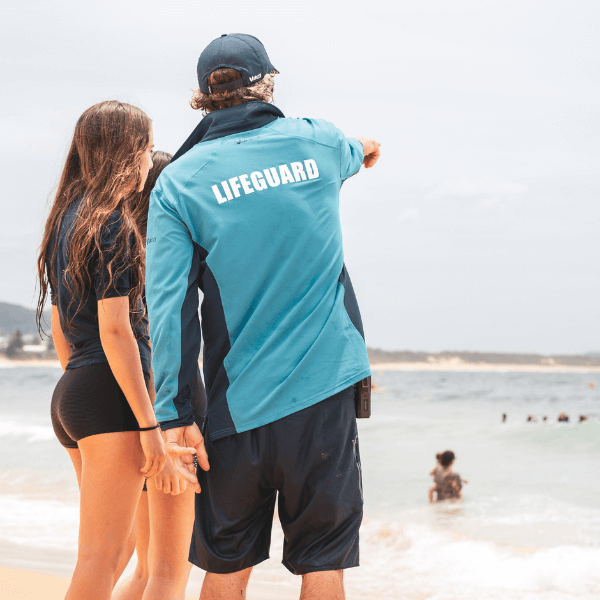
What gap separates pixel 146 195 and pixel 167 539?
1.17 metres

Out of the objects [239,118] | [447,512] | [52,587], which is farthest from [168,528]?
[447,512]

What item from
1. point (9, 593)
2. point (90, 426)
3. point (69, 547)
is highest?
point (90, 426)

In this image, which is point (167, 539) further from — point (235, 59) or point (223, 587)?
point (235, 59)

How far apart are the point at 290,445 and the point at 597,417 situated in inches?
1021

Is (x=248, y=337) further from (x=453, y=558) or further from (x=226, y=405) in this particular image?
(x=453, y=558)

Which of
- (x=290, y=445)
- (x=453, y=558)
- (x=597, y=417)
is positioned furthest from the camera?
(x=597, y=417)

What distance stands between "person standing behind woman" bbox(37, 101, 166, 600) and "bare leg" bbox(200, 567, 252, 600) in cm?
48

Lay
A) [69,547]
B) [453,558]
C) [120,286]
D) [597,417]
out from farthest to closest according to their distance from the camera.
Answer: [597,417]
[453,558]
[69,547]
[120,286]

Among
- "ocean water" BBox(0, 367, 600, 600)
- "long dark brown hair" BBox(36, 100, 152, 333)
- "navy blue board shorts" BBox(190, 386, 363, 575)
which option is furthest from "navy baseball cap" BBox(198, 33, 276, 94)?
"ocean water" BBox(0, 367, 600, 600)

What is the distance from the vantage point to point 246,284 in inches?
64.9

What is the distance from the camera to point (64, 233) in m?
2.09

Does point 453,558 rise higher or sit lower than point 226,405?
lower

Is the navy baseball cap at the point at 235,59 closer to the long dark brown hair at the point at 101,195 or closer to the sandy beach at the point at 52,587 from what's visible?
the long dark brown hair at the point at 101,195

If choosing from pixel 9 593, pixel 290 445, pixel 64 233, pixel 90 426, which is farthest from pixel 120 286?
pixel 9 593
